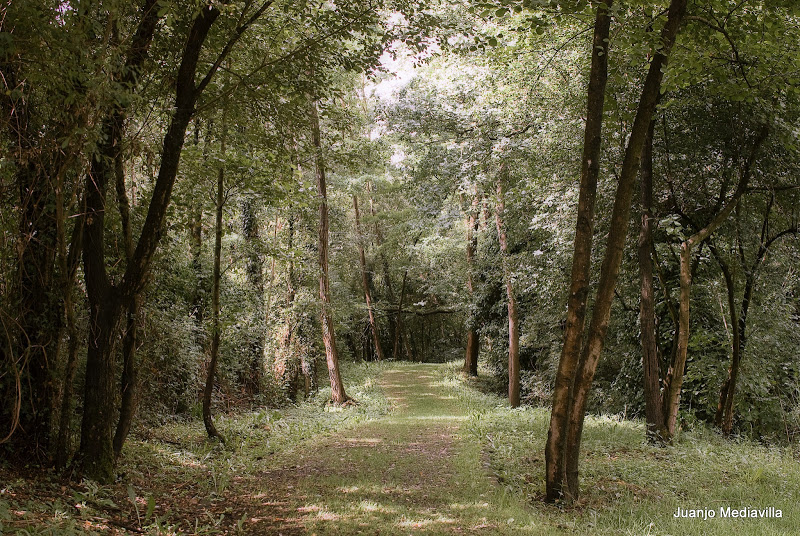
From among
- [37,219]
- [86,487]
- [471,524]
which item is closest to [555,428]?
[471,524]

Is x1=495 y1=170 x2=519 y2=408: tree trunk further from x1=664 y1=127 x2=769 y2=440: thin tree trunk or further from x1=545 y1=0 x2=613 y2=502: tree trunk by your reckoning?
x1=545 y1=0 x2=613 y2=502: tree trunk

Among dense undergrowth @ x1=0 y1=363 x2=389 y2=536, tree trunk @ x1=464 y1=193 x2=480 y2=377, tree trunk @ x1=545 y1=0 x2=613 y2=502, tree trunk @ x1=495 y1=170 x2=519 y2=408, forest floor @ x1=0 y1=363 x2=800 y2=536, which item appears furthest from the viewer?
tree trunk @ x1=464 y1=193 x2=480 y2=377

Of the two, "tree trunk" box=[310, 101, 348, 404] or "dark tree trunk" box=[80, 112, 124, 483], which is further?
"tree trunk" box=[310, 101, 348, 404]

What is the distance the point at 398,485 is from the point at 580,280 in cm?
325

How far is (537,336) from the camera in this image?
17031 mm

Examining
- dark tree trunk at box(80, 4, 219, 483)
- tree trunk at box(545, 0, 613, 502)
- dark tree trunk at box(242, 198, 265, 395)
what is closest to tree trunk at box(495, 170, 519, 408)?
dark tree trunk at box(242, 198, 265, 395)

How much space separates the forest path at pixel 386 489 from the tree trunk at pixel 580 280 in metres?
0.73

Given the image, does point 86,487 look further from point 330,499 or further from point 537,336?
point 537,336

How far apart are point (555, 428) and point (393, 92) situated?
10.8 m

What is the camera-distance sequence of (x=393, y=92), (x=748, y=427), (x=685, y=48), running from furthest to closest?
(x=393, y=92) < (x=748, y=427) < (x=685, y=48)

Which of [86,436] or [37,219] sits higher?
[37,219]

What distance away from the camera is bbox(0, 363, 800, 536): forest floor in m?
4.72

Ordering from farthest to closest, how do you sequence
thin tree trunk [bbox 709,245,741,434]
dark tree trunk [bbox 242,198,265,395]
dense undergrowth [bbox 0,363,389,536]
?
dark tree trunk [bbox 242,198,265,395] < thin tree trunk [bbox 709,245,741,434] < dense undergrowth [bbox 0,363,389,536]

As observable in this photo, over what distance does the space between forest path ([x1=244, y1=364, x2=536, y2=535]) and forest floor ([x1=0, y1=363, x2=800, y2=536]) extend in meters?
0.02
